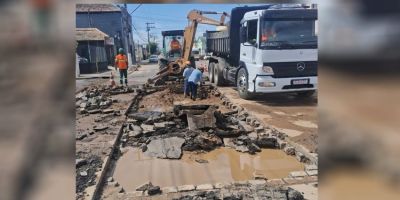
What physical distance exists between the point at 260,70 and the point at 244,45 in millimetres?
1386

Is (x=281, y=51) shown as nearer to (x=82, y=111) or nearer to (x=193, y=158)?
(x=193, y=158)

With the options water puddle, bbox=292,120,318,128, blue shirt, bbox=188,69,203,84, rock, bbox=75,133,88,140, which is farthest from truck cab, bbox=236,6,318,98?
rock, bbox=75,133,88,140

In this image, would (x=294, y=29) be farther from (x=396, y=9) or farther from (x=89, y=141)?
(x=396, y=9)

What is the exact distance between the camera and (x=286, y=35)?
8.94 meters

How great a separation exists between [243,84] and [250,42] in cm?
142

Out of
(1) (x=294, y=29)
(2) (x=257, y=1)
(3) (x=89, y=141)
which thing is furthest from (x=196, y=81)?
(2) (x=257, y=1)

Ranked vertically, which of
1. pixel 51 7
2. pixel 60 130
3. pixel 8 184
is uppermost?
pixel 51 7

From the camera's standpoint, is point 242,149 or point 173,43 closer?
point 242,149

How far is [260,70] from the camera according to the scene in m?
9.20

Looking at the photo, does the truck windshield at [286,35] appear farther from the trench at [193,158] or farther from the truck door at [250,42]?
the trench at [193,158]

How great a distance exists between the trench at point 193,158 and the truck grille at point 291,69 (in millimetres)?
1886

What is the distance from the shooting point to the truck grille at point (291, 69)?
9.08 metres

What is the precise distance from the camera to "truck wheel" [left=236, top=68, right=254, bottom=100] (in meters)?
10.4

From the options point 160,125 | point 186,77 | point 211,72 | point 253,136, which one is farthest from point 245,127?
point 211,72
